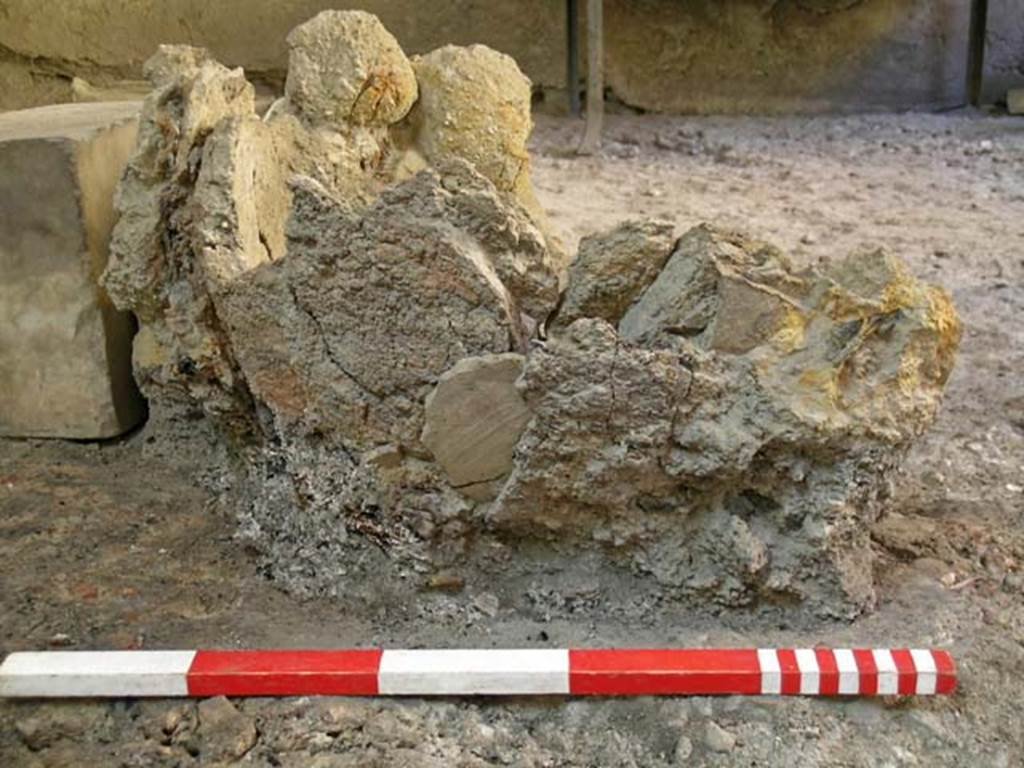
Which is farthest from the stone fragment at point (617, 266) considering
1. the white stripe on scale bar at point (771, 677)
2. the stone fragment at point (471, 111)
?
the stone fragment at point (471, 111)

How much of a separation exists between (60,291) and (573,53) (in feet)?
14.1

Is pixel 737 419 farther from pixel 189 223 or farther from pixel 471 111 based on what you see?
pixel 471 111

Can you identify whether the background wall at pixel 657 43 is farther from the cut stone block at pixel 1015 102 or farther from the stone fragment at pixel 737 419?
the stone fragment at pixel 737 419

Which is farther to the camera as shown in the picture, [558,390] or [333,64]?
[333,64]

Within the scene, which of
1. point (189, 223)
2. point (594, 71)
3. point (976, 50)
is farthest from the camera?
point (976, 50)

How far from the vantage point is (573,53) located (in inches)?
244

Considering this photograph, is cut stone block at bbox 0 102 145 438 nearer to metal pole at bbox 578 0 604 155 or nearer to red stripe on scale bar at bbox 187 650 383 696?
red stripe on scale bar at bbox 187 650 383 696

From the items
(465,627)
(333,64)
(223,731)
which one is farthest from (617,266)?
(333,64)

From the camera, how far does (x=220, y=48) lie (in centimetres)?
615

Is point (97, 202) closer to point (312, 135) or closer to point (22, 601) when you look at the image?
point (312, 135)

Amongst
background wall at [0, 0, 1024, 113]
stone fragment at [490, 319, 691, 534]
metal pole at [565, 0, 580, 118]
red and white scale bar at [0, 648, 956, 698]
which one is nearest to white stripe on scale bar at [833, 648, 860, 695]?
red and white scale bar at [0, 648, 956, 698]

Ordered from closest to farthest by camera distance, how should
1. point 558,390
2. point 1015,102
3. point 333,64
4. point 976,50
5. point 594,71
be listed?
1. point 558,390
2. point 333,64
3. point 594,71
4. point 1015,102
5. point 976,50

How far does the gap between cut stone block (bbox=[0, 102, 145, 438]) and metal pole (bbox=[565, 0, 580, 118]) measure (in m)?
4.04

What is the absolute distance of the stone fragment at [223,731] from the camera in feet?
5.13
